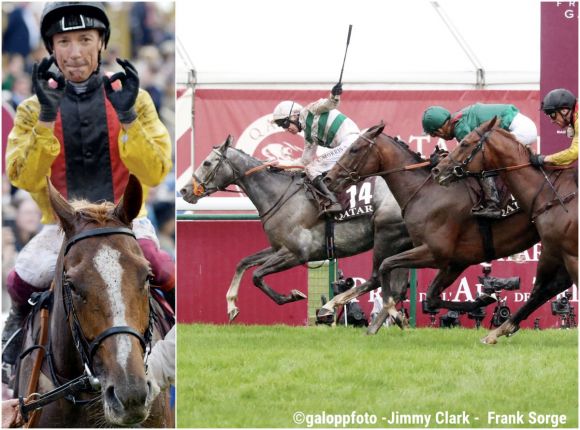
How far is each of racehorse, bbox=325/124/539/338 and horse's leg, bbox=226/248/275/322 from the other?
149cm

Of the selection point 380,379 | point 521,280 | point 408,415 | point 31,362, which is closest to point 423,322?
point 521,280

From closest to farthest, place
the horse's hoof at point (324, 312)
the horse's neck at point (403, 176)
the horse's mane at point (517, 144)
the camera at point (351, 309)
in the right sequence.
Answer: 1. the horse's mane at point (517, 144)
2. the horse's neck at point (403, 176)
3. the horse's hoof at point (324, 312)
4. the camera at point (351, 309)

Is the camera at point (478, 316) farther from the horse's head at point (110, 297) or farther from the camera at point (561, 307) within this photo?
the horse's head at point (110, 297)

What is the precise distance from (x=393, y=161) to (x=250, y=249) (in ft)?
7.73

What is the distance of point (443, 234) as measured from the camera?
1043 centimetres

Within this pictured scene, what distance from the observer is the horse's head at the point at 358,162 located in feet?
35.7

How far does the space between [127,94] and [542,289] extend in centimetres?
595

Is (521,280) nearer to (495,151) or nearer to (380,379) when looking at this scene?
(495,151)

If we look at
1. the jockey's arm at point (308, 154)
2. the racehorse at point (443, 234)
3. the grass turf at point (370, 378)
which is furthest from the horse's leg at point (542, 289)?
the jockey's arm at point (308, 154)

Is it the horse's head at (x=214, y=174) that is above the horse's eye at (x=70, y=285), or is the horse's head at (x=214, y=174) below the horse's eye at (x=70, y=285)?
above

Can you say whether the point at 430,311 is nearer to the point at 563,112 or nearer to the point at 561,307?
the point at 561,307

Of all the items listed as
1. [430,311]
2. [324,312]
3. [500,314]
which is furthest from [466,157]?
[500,314]

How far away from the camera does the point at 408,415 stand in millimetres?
6887

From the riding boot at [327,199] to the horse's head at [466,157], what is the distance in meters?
1.79
